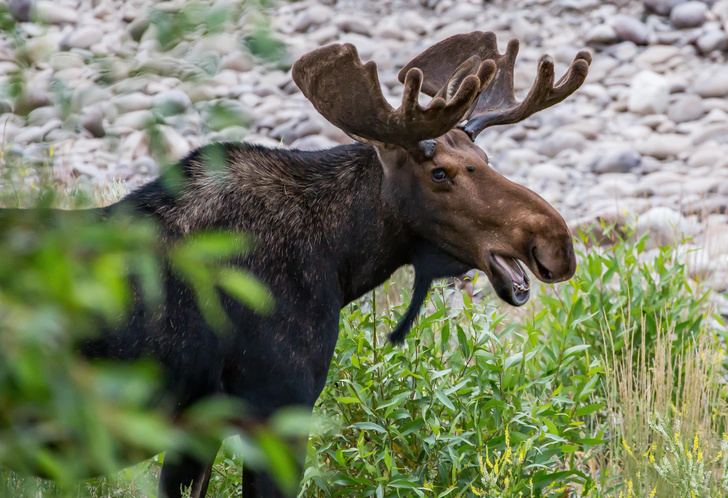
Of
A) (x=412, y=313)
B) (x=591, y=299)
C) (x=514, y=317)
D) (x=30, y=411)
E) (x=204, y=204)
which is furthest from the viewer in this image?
(x=514, y=317)

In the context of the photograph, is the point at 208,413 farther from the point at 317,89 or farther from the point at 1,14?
the point at 317,89

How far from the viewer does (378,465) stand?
159 inches

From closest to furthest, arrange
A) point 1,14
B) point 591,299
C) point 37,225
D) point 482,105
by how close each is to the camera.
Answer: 1. point 37,225
2. point 1,14
3. point 482,105
4. point 591,299

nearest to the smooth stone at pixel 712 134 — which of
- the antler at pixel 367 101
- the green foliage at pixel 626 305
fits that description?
the green foliage at pixel 626 305

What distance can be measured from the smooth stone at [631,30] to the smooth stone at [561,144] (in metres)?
2.56

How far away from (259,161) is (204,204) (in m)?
0.36

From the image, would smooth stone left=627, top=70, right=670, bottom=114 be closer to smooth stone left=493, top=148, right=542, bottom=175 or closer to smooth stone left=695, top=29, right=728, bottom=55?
smooth stone left=695, top=29, right=728, bottom=55

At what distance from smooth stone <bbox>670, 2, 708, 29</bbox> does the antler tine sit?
9.51m

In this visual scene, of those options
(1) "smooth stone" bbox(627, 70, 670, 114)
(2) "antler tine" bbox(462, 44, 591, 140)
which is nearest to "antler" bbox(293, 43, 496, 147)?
(2) "antler tine" bbox(462, 44, 591, 140)

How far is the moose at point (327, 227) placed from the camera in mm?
3246

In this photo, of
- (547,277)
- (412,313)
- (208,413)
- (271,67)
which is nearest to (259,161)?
(412,313)

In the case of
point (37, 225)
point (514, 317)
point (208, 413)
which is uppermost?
point (37, 225)

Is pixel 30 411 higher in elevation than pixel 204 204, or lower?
higher

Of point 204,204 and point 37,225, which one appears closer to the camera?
point 37,225
